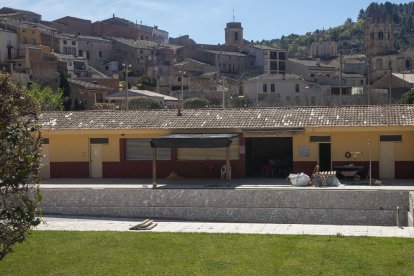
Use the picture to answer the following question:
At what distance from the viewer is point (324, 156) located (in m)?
28.0

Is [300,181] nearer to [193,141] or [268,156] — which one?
[193,141]

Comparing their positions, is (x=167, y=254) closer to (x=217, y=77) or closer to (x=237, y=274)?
(x=237, y=274)

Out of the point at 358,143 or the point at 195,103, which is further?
the point at 195,103

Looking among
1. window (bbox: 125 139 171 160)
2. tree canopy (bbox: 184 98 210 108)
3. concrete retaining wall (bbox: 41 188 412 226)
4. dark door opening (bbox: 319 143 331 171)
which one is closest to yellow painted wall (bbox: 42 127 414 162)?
dark door opening (bbox: 319 143 331 171)

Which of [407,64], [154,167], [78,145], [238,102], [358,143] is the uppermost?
[407,64]

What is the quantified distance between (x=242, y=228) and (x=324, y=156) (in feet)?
30.7

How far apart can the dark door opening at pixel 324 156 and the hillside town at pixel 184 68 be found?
27272 millimetres

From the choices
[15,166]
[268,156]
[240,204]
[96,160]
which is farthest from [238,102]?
[15,166]

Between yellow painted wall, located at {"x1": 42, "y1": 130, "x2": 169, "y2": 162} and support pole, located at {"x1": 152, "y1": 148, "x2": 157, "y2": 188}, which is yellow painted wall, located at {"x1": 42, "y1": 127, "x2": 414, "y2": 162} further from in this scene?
support pole, located at {"x1": 152, "y1": 148, "x2": 157, "y2": 188}

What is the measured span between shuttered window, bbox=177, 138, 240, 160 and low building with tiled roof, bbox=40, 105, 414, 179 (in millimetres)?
47

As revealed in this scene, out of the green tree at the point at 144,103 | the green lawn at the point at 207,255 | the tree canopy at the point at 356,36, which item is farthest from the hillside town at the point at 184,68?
the tree canopy at the point at 356,36

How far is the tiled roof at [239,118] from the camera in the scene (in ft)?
90.1

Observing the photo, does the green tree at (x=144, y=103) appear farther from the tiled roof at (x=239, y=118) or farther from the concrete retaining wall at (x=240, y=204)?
the concrete retaining wall at (x=240, y=204)

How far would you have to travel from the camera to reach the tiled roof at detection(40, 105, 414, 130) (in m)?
27.5
